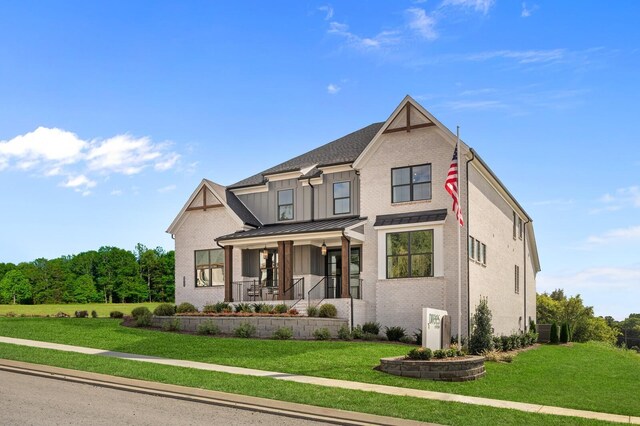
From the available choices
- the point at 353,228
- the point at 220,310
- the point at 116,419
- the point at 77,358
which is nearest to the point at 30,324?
the point at 220,310

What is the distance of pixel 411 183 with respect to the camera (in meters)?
30.3

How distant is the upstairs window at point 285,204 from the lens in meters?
35.6

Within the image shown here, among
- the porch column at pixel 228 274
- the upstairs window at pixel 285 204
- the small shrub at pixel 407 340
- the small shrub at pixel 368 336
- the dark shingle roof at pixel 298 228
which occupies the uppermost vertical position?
the upstairs window at pixel 285 204

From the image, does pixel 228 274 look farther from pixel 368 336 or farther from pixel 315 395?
pixel 315 395

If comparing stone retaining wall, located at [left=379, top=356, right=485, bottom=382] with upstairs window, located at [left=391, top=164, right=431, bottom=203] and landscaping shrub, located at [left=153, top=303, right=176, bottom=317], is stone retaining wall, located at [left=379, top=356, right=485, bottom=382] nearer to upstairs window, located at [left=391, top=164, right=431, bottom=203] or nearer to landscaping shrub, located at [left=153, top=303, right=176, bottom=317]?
upstairs window, located at [left=391, top=164, right=431, bottom=203]

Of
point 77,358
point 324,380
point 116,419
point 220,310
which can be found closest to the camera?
point 116,419

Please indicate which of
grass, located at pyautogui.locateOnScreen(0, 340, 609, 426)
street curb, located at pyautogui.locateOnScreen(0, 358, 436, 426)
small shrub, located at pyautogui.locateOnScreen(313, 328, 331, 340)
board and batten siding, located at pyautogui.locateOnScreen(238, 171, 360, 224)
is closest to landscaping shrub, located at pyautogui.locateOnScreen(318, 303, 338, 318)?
small shrub, located at pyautogui.locateOnScreen(313, 328, 331, 340)

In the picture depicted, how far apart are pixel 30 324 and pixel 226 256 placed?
31.4 feet

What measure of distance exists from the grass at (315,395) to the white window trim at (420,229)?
1330 centimetres

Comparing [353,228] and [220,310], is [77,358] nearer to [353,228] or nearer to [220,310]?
[220,310]

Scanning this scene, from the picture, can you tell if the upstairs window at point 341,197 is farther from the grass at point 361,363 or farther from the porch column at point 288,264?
the grass at point 361,363

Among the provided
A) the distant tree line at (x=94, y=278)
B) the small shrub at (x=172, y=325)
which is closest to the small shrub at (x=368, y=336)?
the small shrub at (x=172, y=325)

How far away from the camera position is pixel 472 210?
30.2m

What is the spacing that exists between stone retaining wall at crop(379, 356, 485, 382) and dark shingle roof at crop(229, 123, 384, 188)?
15639mm
